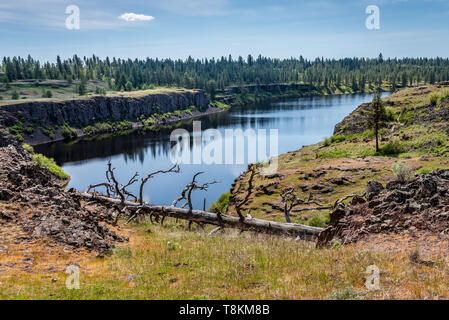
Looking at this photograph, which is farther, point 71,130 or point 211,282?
point 71,130

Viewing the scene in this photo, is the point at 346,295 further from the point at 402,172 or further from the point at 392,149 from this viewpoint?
the point at 392,149

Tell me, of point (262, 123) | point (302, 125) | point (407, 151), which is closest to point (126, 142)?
point (262, 123)

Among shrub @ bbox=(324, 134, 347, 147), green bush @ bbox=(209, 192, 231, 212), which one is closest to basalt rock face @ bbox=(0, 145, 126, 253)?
green bush @ bbox=(209, 192, 231, 212)

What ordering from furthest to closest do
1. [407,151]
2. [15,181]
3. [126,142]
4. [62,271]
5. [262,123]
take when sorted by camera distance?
[262,123], [126,142], [407,151], [15,181], [62,271]

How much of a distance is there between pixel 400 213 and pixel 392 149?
49790 mm

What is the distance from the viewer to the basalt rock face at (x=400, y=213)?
12.3m

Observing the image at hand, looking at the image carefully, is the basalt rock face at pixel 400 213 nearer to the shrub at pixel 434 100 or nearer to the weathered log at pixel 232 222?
the weathered log at pixel 232 222

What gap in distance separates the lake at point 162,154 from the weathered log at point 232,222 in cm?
2456

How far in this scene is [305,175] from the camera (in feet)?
154

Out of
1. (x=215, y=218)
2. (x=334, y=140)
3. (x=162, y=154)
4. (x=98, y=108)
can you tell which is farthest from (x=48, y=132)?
(x=215, y=218)

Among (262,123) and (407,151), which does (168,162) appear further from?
(262,123)

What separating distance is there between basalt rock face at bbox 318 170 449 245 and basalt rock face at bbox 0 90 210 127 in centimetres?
11322

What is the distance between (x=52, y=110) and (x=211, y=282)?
130m
